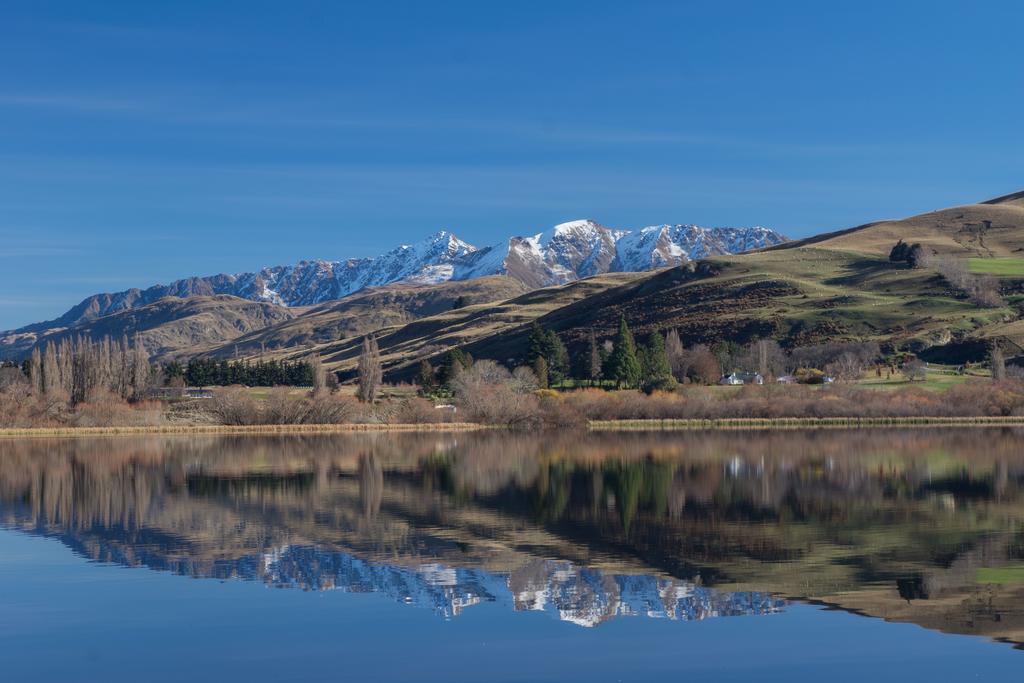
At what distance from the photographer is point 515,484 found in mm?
51812

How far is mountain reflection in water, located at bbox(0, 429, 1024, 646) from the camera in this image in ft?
83.5

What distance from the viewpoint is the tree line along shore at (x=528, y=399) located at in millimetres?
112750

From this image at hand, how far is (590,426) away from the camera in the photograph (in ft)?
371

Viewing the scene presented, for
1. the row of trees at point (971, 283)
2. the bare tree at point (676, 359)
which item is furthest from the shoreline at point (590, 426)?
the row of trees at point (971, 283)

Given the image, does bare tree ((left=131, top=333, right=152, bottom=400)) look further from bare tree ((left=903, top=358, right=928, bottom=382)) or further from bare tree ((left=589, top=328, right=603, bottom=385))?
bare tree ((left=903, top=358, right=928, bottom=382))

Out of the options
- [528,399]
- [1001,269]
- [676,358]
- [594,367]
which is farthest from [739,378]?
[1001,269]

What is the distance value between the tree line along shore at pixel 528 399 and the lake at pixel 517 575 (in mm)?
56947

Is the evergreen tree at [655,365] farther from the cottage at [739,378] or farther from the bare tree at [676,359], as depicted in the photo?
the cottage at [739,378]

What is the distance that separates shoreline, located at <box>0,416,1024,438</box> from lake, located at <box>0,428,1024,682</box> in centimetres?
5096

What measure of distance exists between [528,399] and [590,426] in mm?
6912

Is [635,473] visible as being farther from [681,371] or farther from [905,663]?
[681,371]

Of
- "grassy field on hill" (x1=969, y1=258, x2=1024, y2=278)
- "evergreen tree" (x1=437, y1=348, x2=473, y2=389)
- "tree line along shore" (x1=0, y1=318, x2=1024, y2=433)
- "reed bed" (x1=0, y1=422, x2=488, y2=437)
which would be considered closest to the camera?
"reed bed" (x1=0, y1=422, x2=488, y2=437)

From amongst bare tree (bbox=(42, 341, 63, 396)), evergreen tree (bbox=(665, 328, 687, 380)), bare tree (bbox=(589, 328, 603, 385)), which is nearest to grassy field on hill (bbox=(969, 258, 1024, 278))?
evergreen tree (bbox=(665, 328, 687, 380))

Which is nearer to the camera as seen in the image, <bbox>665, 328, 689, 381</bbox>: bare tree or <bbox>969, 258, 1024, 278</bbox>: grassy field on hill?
<bbox>665, 328, 689, 381</bbox>: bare tree
